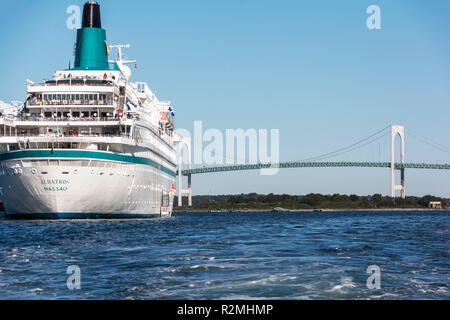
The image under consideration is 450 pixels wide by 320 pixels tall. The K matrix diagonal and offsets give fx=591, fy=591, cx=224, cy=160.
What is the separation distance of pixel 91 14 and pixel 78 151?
21.4 meters

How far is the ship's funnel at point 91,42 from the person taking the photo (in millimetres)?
55438

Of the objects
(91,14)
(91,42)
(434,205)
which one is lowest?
(434,205)

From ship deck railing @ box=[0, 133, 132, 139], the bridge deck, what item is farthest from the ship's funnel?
the bridge deck

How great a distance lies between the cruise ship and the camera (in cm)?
3978

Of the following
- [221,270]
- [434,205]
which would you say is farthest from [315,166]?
[221,270]

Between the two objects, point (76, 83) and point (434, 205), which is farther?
point (434, 205)

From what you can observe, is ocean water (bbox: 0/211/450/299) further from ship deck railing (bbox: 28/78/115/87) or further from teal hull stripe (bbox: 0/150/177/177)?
ship deck railing (bbox: 28/78/115/87)

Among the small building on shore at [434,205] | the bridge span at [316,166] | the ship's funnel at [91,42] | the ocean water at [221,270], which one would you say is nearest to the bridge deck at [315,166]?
the bridge span at [316,166]

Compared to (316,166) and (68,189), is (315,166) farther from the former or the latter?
(68,189)

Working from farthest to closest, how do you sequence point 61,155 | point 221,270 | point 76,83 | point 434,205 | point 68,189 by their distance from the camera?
point 434,205 < point 76,83 < point 68,189 < point 61,155 < point 221,270

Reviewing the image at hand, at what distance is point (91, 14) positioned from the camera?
56500mm

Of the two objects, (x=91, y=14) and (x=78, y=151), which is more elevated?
(x=91, y=14)

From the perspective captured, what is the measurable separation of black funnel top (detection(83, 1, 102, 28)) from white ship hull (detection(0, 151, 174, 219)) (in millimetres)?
18795

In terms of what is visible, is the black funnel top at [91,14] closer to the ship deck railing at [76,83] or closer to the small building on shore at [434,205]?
the ship deck railing at [76,83]
